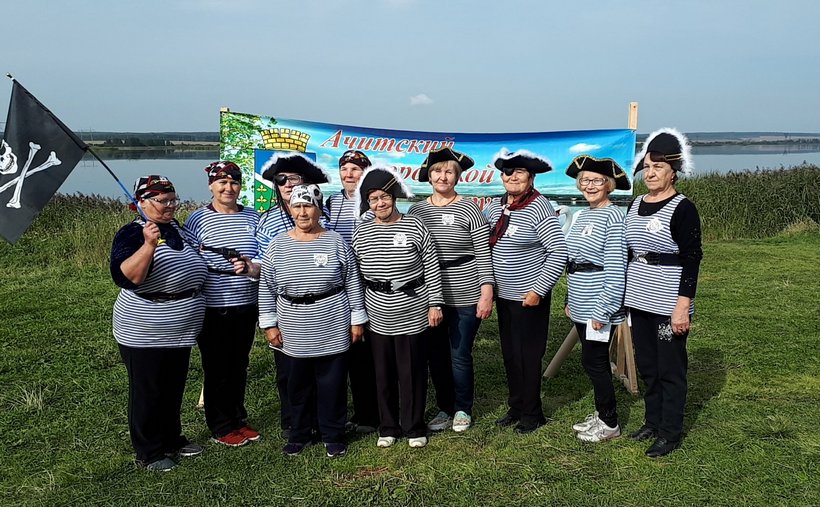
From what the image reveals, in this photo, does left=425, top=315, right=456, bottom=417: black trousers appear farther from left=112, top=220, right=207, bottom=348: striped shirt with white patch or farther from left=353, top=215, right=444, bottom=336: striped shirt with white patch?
left=112, top=220, right=207, bottom=348: striped shirt with white patch

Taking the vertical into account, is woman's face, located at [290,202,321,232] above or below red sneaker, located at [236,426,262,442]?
above

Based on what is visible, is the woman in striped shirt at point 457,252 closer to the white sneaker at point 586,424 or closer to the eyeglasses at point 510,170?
the eyeglasses at point 510,170

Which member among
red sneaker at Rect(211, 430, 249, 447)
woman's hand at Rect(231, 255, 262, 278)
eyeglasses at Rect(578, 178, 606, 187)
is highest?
eyeglasses at Rect(578, 178, 606, 187)

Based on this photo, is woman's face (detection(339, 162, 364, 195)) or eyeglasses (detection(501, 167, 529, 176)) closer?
eyeglasses (detection(501, 167, 529, 176))

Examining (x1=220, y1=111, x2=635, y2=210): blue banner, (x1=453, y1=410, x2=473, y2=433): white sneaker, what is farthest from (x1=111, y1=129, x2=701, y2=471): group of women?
(x1=220, y1=111, x2=635, y2=210): blue banner

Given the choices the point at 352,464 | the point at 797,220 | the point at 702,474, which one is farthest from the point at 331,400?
the point at 797,220

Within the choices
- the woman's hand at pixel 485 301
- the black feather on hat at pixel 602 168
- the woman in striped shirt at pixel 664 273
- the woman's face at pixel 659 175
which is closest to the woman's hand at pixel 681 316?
the woman in striped shirt at pixel 664 273

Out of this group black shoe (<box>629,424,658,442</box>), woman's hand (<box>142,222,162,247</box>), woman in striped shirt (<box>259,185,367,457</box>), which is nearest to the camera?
woman's hand (<box>142,222,162,247</box>)

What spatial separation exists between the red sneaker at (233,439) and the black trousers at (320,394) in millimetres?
314

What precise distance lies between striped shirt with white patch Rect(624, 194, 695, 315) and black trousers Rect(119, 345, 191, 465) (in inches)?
98.8

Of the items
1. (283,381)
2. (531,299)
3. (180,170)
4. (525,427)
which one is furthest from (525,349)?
(180,170)

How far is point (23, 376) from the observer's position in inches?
203

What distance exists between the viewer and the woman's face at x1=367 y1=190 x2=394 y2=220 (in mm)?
3730

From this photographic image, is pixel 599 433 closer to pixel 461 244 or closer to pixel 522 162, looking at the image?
pixel 461 244
